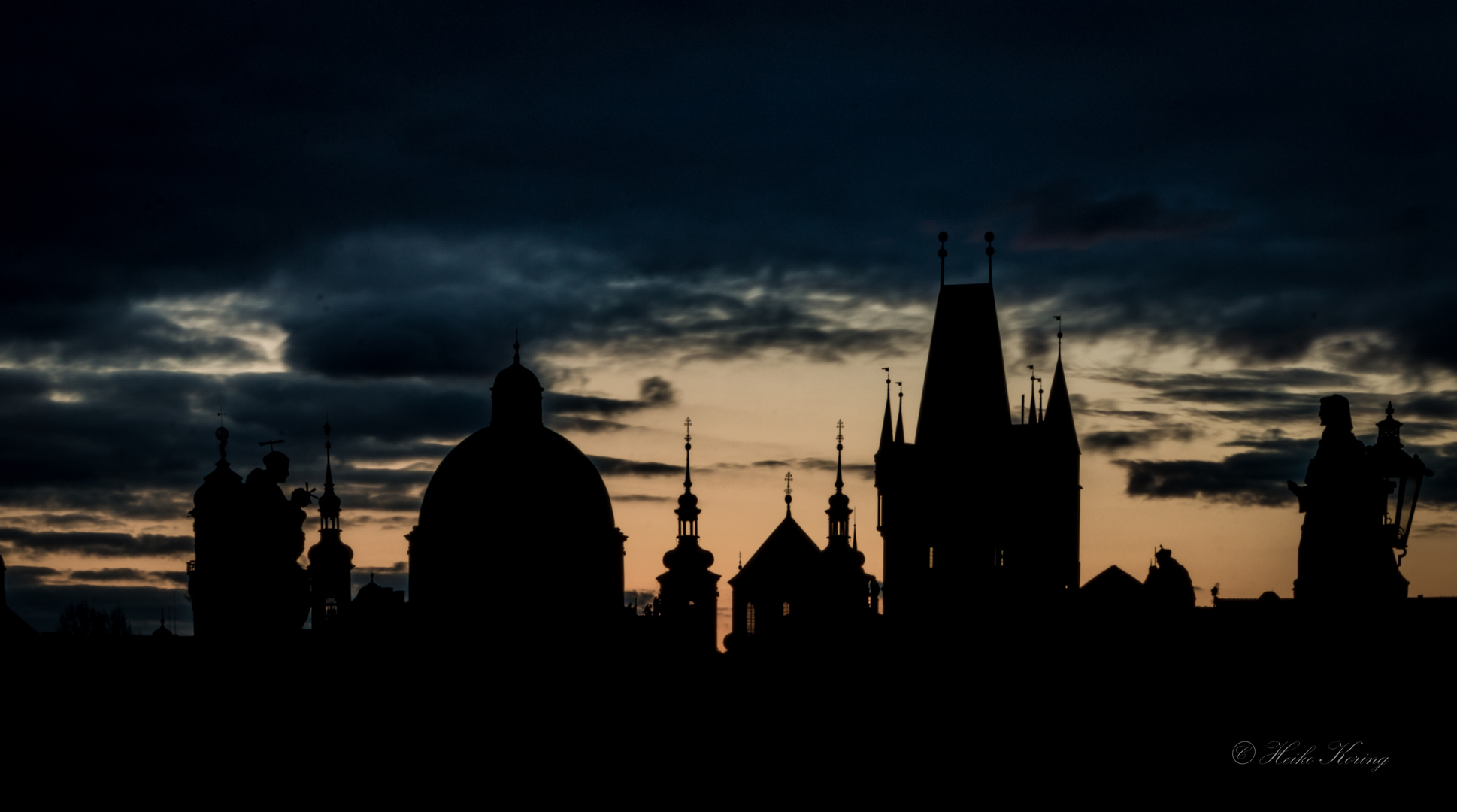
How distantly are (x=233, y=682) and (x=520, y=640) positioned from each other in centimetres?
3929

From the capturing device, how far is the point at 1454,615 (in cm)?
4178

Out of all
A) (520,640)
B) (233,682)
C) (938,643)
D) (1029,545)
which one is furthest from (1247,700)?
(520,640)

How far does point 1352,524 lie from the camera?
26.9 m

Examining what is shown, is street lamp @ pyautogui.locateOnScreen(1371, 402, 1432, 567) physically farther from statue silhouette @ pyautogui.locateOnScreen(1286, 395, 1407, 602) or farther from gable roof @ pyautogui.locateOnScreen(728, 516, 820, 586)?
gable roof @ pyautogui.locateOnScreen(728, 516, 820, 586)

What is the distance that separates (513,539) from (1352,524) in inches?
2667

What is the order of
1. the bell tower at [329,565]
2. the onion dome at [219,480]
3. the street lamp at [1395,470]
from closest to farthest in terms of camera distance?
1. the street lamp at [1395,470]
2. the onion dome at [219,480]
3. the bell tower at [329,565]

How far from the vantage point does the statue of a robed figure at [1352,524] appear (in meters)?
26.9

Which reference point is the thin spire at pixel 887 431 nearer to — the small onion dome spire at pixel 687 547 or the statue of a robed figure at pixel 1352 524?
the small onion dome spire at pixel 687 547

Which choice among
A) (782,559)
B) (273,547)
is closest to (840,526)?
(782,559)

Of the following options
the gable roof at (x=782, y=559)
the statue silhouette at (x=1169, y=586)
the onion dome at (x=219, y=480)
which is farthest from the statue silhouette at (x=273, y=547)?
the gable roof at (x=782, y=559)

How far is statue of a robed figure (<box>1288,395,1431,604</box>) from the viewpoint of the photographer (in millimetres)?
26859

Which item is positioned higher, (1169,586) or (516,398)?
(516,398)

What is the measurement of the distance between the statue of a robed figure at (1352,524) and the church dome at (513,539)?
6510cm

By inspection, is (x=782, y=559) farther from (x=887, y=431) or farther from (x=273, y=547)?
(x=273, y=547)
